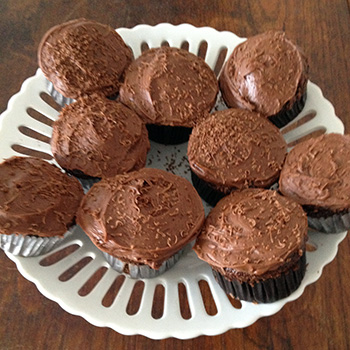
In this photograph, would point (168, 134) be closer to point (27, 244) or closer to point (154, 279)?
point (154, 279)

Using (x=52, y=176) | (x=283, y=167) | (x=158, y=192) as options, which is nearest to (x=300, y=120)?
(x=283, y=167)

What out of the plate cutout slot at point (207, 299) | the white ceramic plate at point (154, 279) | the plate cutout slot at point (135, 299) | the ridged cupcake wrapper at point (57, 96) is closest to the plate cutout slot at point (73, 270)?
the white ceramic plate at point (154, 279)

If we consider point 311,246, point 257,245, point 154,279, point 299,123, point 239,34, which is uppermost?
point 239,34

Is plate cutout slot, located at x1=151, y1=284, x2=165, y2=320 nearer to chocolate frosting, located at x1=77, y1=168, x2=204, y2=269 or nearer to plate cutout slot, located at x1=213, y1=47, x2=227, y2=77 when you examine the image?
chocolate frosting, located at x1=77, y1=168, x2=204, y2=269

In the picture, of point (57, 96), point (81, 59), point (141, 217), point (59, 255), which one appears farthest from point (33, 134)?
point (141, 217)

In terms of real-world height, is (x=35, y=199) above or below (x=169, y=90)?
below

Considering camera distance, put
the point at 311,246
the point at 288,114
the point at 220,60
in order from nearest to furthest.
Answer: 1. the point at 311,246
2. the point at 288,114
3. the point at 220,60
